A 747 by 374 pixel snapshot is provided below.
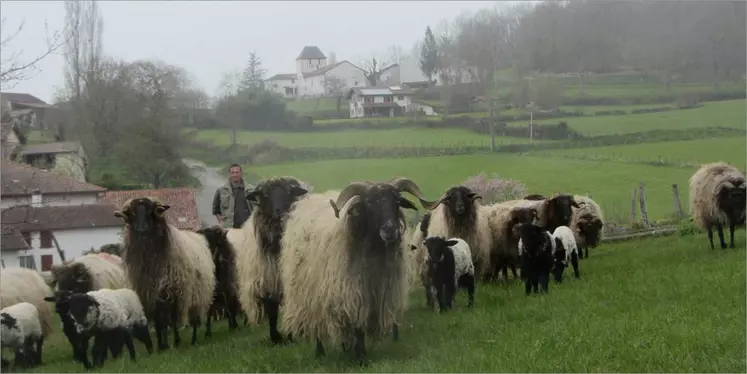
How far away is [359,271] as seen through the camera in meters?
7.34

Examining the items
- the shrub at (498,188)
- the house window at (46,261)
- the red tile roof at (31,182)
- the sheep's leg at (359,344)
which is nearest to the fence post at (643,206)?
the shrub at (498,188)

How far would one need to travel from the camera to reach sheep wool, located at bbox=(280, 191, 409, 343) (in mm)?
7309

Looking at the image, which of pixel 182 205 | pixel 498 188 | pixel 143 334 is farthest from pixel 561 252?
pixel 498 188

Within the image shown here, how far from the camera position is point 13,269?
12500 mm

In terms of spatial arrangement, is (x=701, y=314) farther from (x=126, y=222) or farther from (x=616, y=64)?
(x=616, y=64)

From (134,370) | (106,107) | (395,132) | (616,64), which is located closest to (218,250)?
(134,370)

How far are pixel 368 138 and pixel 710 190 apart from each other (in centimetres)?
968

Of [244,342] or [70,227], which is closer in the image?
[244,342]

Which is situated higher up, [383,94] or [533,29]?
[533,29]

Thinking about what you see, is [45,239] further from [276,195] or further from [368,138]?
[276,195]

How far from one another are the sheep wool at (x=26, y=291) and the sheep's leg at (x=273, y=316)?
182 inches

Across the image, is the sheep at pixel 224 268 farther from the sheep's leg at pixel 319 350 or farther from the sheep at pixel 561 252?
the sheep at pixel 561 252

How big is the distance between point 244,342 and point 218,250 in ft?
9.03

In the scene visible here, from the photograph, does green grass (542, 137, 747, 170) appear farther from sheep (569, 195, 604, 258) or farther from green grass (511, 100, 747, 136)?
sheep (569, 195, 604, 258)
